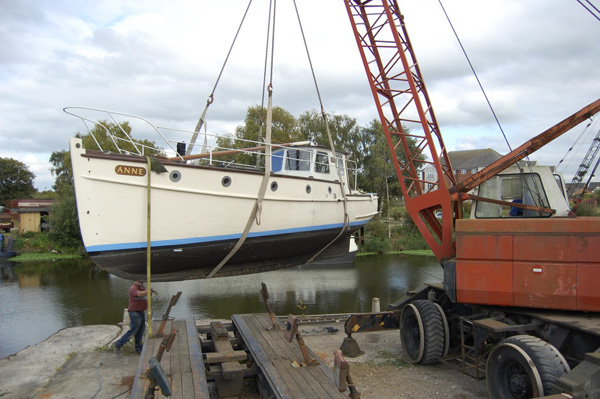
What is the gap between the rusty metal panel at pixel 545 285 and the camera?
497cm

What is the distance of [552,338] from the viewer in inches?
199

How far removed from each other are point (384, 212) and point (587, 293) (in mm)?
30341

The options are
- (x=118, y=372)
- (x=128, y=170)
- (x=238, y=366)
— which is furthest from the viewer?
(x=118, y=372)

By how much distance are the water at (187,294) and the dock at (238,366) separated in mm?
6438

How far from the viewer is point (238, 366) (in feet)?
17.5

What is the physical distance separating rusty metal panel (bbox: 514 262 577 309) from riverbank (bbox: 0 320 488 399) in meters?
1.64

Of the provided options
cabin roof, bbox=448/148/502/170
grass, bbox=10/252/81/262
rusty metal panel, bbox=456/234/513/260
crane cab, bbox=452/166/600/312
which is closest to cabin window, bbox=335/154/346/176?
crane cab, bbox=452/166/600/312

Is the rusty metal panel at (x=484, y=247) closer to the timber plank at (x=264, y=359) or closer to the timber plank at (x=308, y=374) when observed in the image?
the timber plank at (x=308, y=374)

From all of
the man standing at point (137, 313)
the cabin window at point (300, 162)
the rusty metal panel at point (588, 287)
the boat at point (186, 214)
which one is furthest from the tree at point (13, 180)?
the rusty metal panel at point (588, 287)

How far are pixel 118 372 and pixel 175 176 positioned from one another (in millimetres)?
3456

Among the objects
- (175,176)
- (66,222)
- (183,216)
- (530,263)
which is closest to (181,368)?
(183,216)

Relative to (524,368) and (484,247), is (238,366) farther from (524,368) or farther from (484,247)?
(484,247)

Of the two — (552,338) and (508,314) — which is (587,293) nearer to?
(552,338)


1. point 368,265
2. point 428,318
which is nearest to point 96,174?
point 428,318
